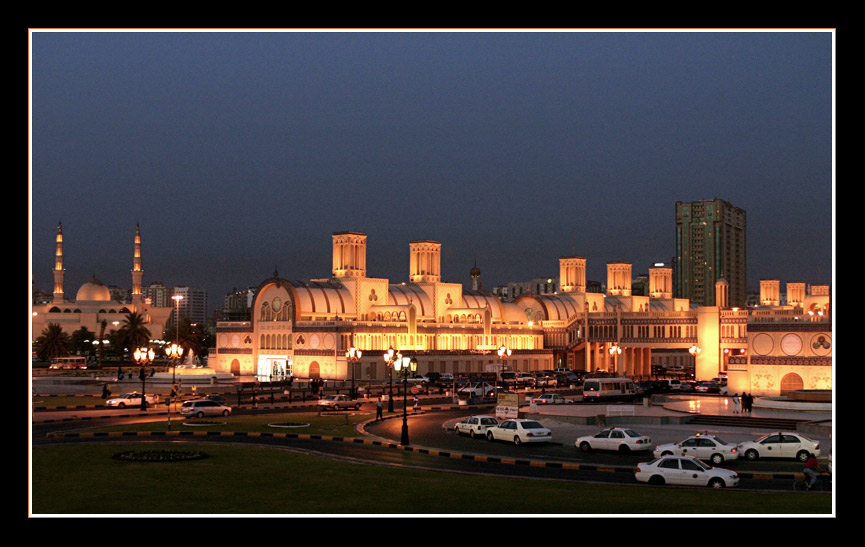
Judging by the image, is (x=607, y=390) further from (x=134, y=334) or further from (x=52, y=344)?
(x=52, y=344)

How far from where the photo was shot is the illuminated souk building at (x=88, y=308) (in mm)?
129625

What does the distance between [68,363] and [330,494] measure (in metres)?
84.8

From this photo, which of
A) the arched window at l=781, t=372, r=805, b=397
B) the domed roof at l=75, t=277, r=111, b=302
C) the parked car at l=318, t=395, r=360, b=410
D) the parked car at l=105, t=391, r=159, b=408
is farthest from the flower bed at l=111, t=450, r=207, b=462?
the domed roof at l=75, t=277, r=111, b=302

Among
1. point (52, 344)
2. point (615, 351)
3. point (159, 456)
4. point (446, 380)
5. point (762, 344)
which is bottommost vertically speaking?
point (446, 380)

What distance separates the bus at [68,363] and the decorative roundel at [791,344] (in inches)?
2691

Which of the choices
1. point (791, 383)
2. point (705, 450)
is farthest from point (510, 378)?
point (705, 450)

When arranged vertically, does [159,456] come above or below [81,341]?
below

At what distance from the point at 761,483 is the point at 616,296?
340 feet

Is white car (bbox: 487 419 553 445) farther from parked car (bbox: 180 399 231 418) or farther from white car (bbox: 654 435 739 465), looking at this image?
parked car (bbox: 180 399 231 418)

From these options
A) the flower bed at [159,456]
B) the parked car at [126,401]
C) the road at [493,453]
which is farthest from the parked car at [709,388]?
the flower bed at [159,456]

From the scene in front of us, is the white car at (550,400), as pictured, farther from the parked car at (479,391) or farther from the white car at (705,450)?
the white car at (705,450)

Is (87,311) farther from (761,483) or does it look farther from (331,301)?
(761,483)

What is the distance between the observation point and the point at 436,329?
317 ft
